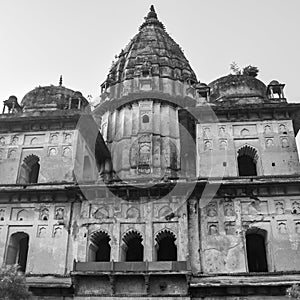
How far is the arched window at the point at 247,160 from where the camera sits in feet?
71.0

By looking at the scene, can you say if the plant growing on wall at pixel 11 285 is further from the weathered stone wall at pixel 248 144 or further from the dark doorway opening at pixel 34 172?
the weathered stone wall at pixel 248 144

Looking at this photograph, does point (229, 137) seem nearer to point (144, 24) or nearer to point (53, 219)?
point (53, 219)

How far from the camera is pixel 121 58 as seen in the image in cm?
2877

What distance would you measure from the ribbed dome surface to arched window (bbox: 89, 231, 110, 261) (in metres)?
10.0

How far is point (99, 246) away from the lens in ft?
67.4

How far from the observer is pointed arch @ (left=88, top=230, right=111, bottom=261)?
1947 centimetres

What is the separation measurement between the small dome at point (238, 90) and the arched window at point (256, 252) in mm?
6905

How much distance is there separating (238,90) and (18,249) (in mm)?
13279

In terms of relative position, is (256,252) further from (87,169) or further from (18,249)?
(18,249)

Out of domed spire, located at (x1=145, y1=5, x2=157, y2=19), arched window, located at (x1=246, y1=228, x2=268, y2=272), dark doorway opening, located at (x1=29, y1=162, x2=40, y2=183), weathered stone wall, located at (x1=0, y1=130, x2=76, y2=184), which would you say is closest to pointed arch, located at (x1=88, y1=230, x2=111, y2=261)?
weathered stone wall, located at (x1=0, y1=130, x2=76, y2=184)

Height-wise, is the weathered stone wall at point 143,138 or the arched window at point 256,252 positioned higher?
the weathered stone wall at point 143,138

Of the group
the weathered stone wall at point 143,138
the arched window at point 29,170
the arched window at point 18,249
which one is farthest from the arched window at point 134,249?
the arched window at point 29,170

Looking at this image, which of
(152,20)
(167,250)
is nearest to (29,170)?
(167,250)

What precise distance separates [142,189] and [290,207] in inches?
240
